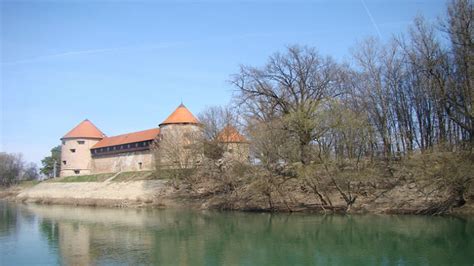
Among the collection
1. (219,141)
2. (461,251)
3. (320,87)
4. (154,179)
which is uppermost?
(320,87)

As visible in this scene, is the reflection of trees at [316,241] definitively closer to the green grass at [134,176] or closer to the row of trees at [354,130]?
the row of trees at [354,130]

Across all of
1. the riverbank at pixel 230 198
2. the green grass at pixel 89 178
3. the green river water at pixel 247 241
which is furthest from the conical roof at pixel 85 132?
the green river water at pixel 247 241

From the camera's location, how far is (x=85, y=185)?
4794cm

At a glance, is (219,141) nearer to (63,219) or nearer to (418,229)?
(63,219)

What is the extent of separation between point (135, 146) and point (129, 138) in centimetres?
305

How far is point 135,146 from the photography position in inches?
2103

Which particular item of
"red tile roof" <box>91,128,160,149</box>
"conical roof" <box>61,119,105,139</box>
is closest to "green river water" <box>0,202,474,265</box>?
"red tile roof" <box>91,128,160,149</box>

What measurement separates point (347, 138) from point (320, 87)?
743 cm

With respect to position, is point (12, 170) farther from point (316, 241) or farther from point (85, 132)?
point (316, 241)

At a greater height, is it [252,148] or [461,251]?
[252,148]

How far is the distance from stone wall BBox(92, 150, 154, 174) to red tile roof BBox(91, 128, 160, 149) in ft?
5.25

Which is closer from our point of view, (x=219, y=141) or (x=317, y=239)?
(x=317, y=239)

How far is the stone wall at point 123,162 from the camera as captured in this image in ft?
169

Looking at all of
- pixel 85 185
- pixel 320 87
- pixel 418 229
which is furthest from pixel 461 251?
pixel 85 185
